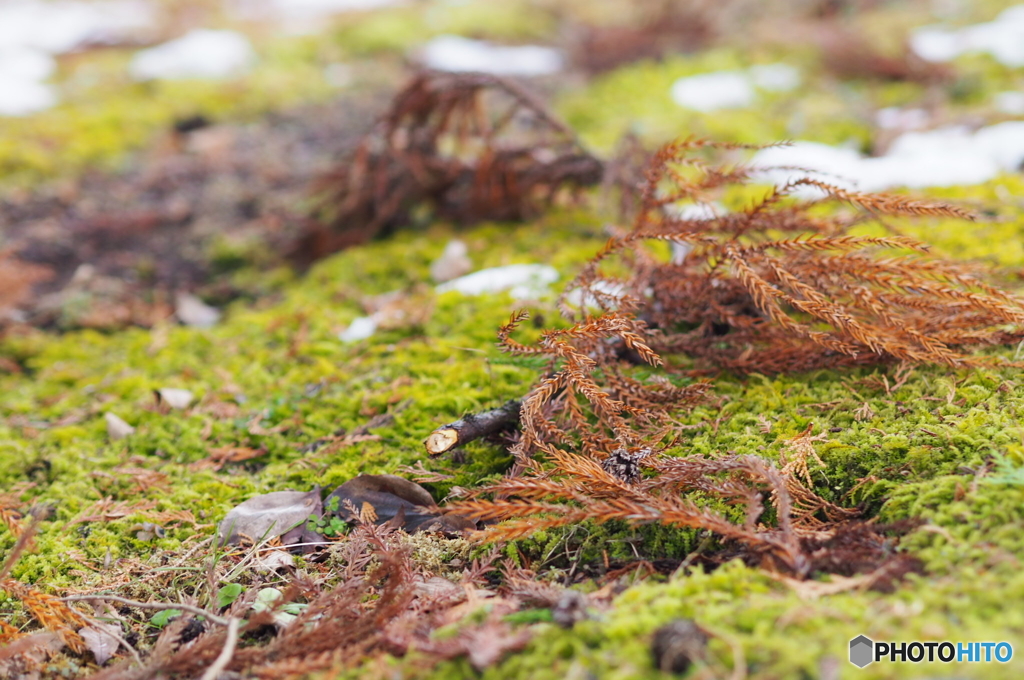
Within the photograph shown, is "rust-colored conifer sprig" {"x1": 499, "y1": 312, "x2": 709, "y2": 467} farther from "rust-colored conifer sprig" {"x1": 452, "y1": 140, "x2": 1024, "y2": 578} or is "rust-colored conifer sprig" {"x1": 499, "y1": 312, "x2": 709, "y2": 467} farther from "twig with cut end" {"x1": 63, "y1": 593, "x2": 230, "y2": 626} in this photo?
"twig with cut end" {"x1": 63, "y1": 593, "x2": 230, "y2": 626}

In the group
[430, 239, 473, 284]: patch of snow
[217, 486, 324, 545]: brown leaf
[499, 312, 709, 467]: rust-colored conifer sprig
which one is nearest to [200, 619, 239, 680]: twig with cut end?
[217, 486, 324, 545]: brown leaf

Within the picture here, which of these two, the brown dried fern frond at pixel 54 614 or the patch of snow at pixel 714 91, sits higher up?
the patch of snow at pixel 714 91

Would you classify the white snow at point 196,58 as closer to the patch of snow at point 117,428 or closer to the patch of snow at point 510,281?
the patch of snow at point 510,281

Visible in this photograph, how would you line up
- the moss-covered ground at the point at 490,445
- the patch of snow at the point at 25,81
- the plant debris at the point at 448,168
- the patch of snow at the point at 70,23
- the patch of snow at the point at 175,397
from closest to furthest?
the moss-covered ground at the point at 490,445
the patch of snow at the point at 175,397
the plant debris at the point at 448,168
the patch of snow at the point at 25,81
the patch of snow at the point at 70,23

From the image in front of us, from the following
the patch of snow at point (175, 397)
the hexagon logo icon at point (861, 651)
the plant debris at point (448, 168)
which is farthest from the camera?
the plant debris at point (448, 168)

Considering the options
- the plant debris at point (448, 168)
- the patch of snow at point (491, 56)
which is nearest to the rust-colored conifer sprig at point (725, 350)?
the plant debris at point (448, 168)

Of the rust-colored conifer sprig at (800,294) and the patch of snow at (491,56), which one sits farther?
the patch of snow at (491,56)
